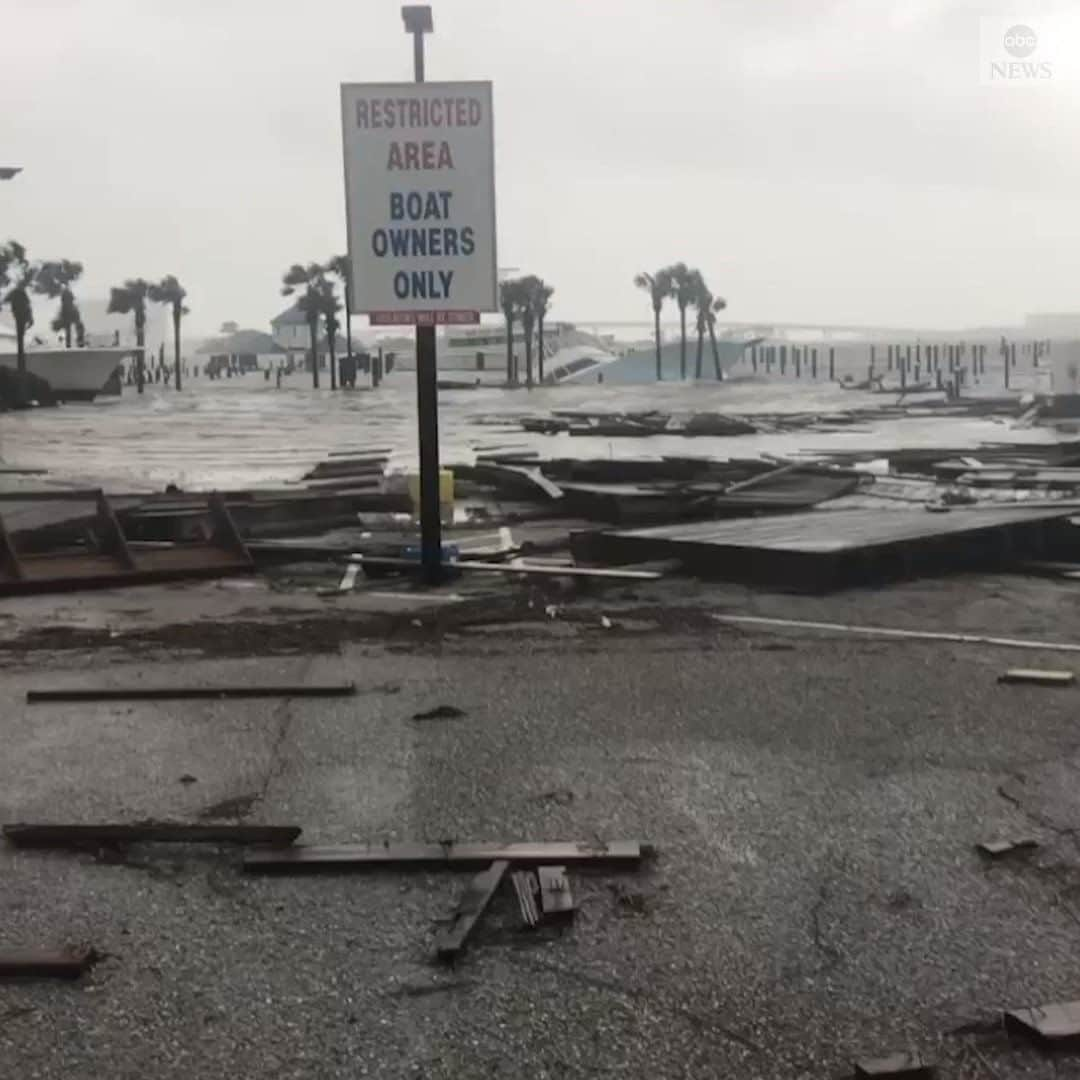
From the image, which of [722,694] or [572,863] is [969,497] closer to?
[722,694]

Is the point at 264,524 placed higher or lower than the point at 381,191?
lower

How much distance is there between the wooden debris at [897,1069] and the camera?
3545 millimetres

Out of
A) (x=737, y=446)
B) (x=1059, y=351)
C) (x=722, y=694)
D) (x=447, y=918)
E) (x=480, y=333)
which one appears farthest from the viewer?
(x=480, y=333)

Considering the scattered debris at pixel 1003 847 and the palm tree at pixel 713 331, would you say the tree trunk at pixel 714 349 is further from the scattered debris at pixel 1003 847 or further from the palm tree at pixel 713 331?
the scattered debris at pixel 1003 847

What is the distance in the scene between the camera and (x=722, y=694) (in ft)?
25.5

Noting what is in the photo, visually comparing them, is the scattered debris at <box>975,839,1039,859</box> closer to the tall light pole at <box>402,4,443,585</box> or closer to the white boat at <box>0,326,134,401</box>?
the tall light pole at <box>402,4,443,585</box>

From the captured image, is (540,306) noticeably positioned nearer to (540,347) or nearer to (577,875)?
(540,347)

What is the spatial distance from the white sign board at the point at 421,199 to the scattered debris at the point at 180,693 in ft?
13.0

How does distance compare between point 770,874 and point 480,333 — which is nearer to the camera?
point 770,874

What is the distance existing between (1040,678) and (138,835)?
4810mm

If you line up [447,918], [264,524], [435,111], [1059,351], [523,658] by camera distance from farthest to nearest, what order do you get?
[1059,351] < [264,524] < [435,111] < [523,658] < [447,918]

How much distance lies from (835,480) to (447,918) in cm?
1442

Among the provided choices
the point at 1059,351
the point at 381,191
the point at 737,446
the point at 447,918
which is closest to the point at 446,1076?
the point at 447,918

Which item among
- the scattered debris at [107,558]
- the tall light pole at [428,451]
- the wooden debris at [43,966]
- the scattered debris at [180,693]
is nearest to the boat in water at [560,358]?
the scattered debris at [107,558]
